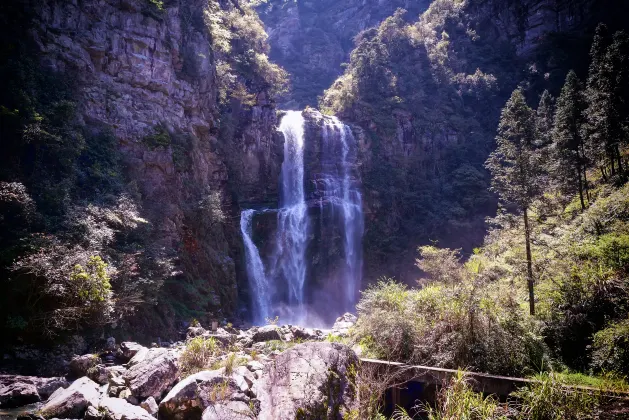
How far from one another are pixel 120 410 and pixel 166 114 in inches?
769

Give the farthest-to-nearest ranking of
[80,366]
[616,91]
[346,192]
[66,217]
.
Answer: [346,192], [616,91], [66,217], [80,366]

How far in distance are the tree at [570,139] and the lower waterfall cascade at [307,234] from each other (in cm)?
1733

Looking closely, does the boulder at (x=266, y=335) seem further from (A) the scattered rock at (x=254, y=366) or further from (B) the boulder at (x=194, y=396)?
(B) the boulder at (x=194, y=396)

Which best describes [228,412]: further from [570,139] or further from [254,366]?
[570,139]

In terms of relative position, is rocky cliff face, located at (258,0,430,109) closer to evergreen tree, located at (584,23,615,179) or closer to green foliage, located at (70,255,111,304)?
evergreen tree, located at (584,23,615,179)

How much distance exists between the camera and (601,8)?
36.4 meters

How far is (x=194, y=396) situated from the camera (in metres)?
6.60

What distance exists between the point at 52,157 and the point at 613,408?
63.9ft

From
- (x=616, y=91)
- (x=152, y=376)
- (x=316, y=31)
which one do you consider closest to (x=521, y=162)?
(x=616, y=91)

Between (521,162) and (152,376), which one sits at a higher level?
(521,162)

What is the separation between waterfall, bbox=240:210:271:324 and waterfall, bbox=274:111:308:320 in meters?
1.90

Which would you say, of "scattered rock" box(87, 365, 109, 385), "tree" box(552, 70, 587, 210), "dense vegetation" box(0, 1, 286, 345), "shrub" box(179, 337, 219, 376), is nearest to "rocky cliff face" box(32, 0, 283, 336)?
"dense vegetation" box(0, 1, 286, 345)

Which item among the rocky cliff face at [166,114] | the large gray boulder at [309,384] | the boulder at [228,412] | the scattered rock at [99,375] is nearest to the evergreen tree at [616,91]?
the large gray boulder at [309,384]

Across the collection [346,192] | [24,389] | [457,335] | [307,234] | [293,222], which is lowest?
[24,389]
